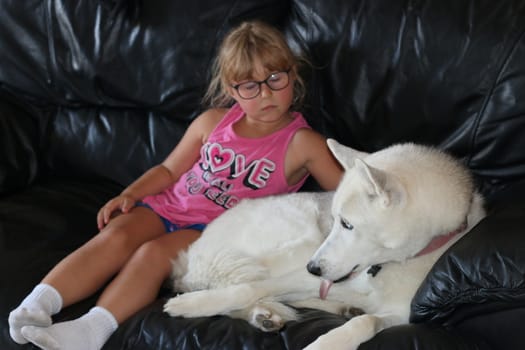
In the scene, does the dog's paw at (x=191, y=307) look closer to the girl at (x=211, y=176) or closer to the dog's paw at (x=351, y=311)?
the girl at (x=211, y=176)

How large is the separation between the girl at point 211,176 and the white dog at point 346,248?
0.65 feet

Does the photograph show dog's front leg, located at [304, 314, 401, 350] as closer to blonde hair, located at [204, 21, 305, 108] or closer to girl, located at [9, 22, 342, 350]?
girl, located at [9, 22, 342, 350]

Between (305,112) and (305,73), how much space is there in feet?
0.58

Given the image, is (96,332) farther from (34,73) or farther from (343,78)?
(34,73)

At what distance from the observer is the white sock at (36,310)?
213cm

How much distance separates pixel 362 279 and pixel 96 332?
0.92m

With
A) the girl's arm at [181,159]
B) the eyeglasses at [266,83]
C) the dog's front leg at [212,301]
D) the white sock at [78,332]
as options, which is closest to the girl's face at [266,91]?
the eyeglasses at [266,83]

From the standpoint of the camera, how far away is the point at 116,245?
2.52 m

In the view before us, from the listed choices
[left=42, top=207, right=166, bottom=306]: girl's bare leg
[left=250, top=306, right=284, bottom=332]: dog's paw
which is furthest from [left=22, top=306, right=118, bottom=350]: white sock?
[left=250, top=306, right=284, bottom=332]: dog's paw

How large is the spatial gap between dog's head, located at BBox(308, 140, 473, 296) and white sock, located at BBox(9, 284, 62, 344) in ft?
2.95

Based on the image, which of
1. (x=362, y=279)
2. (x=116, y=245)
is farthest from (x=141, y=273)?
(x=362, y=279)

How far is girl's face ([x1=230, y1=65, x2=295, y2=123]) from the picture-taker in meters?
2.60

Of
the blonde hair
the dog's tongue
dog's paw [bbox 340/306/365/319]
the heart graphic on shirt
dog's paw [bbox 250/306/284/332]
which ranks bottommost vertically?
dog's paw [bbox 340/306/365/319]

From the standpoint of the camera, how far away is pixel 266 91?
8.55 ft
